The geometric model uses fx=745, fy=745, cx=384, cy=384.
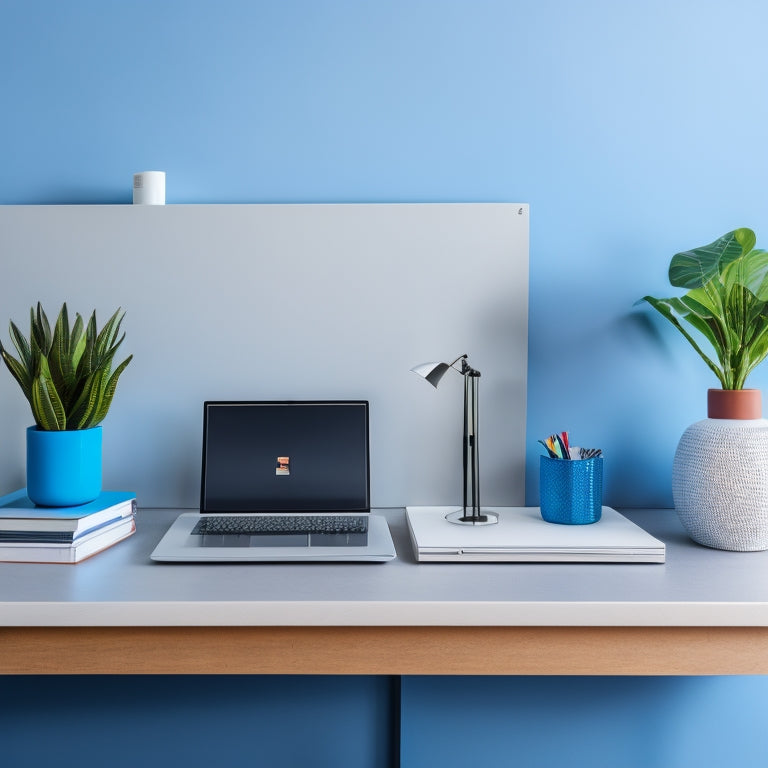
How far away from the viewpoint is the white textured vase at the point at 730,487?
121cm

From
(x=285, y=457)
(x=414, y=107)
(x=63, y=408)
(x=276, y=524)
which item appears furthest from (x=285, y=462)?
(x=414, y=107)

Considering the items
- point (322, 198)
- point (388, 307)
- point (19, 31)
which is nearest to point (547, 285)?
point (388, 307)

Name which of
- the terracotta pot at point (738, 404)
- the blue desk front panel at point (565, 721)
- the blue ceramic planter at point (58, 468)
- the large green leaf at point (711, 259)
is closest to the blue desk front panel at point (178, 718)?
the blue desk front panel at point (565, 721)

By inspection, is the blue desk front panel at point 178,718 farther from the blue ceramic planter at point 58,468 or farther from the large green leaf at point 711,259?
the large green leaf at point 711,259

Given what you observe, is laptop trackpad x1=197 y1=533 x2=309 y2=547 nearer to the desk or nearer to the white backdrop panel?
the desk

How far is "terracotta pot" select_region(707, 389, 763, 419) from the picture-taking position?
1262 mm

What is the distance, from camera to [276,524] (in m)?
1.28

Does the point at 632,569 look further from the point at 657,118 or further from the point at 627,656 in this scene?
the point at 657,118

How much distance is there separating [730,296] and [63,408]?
1.14 m

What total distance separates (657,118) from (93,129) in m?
1.13

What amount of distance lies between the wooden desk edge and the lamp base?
12.5 inches

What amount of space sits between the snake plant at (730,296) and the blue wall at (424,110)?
0.25 meters

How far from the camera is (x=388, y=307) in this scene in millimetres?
1481

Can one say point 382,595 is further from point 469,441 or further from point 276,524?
point 469,441
